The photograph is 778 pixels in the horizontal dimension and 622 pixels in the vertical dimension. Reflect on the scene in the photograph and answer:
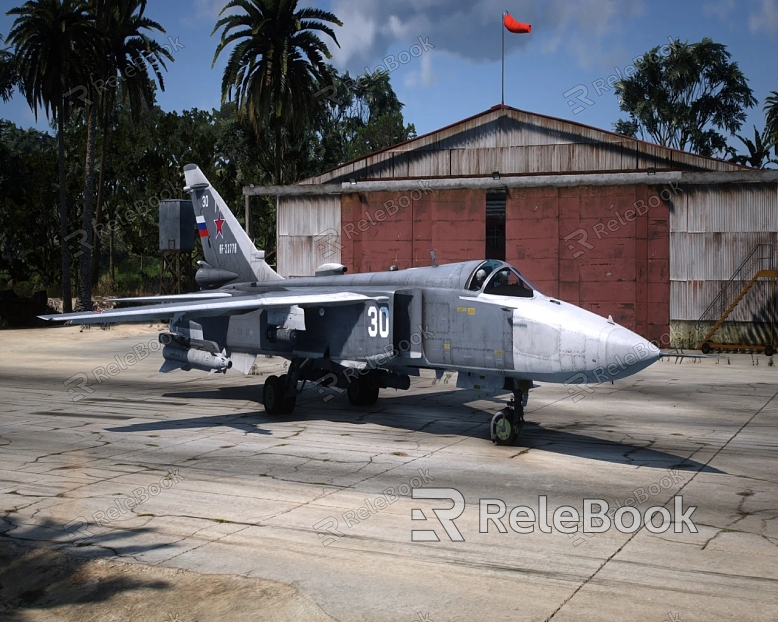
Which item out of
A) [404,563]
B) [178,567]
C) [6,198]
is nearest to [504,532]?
[404,563]

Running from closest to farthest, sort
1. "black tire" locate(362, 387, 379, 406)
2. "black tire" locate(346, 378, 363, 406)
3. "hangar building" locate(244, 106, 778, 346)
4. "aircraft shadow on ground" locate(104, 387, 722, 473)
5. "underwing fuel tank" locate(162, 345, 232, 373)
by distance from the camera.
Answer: "aircraft shadow on ground" locate(104, 387, 722, 473) < "underwing fuel tank" locate(162, 345, 232, 373) < "black tire" locate(346, 378, 363, 406) < "black tire" locate(362, 387, 379, 406) < "hangar building" locate(244, 106, 778, 346)

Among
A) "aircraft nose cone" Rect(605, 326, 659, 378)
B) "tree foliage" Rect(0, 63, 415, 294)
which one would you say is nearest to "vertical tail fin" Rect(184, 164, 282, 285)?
"aircraft nose cone" Rect(605, 326, 659, 378)

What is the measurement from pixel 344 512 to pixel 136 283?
182 feet

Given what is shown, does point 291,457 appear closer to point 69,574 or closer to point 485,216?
point 69,574

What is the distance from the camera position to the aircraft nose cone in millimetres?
11258

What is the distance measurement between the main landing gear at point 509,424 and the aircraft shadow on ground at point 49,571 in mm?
6542

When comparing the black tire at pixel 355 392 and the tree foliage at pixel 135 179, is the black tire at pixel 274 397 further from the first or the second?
the tree foliage at pixel 135 179

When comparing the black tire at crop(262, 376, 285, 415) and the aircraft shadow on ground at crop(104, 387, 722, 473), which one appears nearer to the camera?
the aircraft shadow on ground at crop(104, 387, 722, 473)

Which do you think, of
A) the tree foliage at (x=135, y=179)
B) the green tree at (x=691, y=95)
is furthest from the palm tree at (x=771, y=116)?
the tree foliage at (x=135, y=179)

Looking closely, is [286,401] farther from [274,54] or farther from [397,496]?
[274,54]

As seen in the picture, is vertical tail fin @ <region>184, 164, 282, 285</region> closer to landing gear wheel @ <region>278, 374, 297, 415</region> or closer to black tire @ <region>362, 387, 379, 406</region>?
landing gear wheel @ <region>278, 374, 297, 415</region>

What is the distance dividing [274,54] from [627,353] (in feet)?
124

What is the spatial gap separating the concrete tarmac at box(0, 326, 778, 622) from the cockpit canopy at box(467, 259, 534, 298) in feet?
8.93

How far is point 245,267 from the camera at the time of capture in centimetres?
2005
